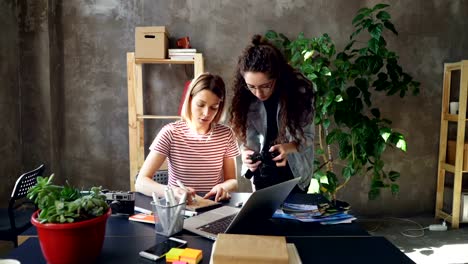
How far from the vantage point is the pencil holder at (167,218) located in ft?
3.72

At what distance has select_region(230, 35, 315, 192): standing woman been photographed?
173 centimetres

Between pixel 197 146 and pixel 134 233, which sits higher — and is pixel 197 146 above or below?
above

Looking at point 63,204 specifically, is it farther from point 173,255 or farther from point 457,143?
point 457,143

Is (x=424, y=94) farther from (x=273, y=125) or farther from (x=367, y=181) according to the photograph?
(x=273, y=125)

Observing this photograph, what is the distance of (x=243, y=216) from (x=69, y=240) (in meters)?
0.47

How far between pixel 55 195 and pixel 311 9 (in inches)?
119

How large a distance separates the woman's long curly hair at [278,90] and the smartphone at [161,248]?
0.93m

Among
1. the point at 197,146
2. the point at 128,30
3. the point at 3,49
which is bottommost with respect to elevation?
the point at 197,146

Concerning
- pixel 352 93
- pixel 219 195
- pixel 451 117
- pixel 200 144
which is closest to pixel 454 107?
pixel 451 117

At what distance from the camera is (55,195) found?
92 centimetres

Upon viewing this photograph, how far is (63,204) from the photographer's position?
2.92 ft

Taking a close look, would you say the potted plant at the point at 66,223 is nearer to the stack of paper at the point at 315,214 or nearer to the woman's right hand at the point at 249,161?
the stack of paper at the point at 315,214

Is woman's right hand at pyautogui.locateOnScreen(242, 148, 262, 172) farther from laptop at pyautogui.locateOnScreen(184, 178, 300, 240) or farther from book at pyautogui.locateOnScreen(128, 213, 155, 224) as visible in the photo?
book at pyautogui.locateOnScreen(128, 213, 155, 224)

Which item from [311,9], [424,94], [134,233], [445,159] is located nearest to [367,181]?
[445,159]
